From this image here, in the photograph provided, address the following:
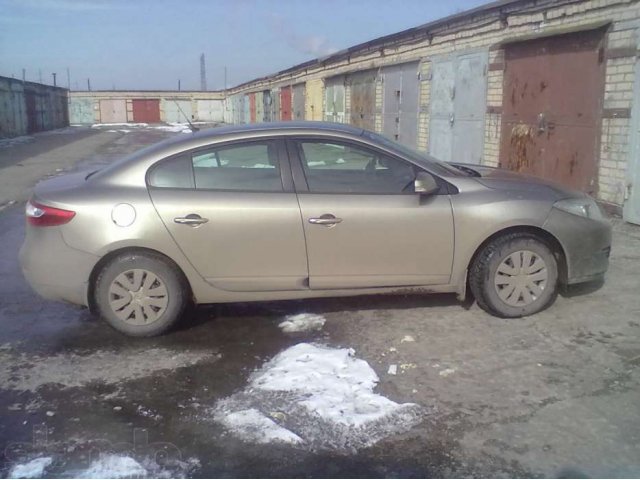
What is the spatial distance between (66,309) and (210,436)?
279cm

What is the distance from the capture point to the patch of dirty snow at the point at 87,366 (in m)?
4.05

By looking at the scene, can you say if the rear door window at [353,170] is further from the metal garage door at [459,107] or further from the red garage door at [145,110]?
the red garage door at [145,110]

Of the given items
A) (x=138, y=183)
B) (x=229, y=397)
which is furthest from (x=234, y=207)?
(x=229, y=397)

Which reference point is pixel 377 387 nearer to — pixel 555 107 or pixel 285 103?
pixel 555 107

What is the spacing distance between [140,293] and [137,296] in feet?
0.11

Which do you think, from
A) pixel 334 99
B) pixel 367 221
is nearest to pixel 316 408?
pixel 367 221

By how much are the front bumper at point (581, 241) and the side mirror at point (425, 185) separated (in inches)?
36.8

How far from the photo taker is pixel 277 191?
4.67m

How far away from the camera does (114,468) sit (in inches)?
118

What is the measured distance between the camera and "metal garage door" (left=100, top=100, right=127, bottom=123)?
226 ft

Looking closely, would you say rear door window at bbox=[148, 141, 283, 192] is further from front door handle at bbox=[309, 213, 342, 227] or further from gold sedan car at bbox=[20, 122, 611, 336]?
front door handle at bbox=[309, 213, 342, 227]

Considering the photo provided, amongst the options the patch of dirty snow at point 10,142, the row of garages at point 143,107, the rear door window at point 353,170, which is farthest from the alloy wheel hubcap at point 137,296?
the row of garages at point 143,107

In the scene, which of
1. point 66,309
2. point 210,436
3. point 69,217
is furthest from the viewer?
point 66,309

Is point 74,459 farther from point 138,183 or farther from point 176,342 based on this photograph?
point 138,183
